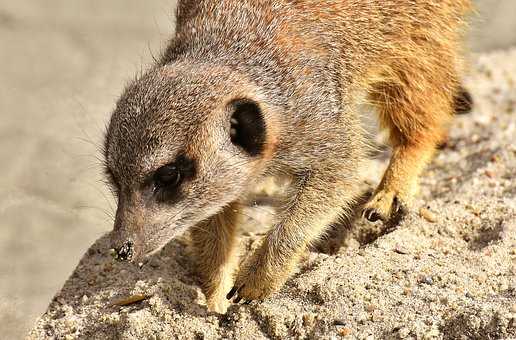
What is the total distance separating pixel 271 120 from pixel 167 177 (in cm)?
58

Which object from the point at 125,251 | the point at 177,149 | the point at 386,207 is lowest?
the point at 386,207

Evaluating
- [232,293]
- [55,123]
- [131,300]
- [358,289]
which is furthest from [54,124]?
[358,289]

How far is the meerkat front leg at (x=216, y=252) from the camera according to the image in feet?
13.3

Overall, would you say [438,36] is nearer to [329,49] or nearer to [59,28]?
[329,49]

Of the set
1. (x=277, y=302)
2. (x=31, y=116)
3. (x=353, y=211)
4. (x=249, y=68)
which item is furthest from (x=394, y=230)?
(x=31, y=116)

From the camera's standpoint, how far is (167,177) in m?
3.29

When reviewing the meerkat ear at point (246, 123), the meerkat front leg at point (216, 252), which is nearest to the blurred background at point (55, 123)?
the meerkat front leg at point (216, 252)

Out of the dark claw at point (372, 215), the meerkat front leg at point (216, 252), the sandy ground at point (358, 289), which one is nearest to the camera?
the sandy ground at point (358, 289)

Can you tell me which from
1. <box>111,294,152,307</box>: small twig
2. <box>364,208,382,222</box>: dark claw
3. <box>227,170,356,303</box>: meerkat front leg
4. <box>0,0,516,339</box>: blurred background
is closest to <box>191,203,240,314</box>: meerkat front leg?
<box>227,170,356,303</box>: meerkat front leg

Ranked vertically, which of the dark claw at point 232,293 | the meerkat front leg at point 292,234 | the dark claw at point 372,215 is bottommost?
the dark claw at point 372,215

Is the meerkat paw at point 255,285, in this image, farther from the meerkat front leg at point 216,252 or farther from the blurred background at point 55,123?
the blurred background at point 55,123

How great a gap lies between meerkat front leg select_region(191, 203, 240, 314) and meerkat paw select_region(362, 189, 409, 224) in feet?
2.34

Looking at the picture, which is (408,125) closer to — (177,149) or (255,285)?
(255,285)

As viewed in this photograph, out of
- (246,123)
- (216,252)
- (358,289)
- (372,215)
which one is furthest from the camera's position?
(372,215)
